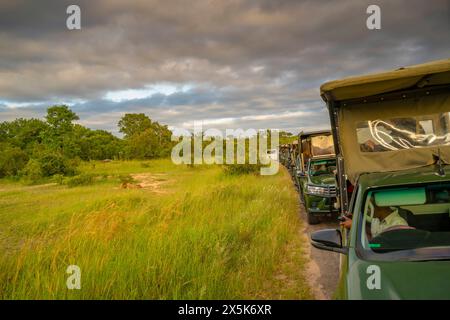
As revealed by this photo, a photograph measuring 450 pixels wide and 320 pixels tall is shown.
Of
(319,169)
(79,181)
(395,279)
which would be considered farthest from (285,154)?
(395,279)

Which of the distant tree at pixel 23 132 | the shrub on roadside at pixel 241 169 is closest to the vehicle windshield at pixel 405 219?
the shrub on roadside at pixel 241 169

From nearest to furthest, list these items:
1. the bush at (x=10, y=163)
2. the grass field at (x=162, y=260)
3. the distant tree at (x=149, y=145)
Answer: the grass field at (x=162, y=260) < the bush at (x=10, y=163) < the distant tree at (x=149, y=145)

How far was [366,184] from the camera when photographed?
3.24 m

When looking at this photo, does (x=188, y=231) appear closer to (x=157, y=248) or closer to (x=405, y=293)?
(x=157, y=248)

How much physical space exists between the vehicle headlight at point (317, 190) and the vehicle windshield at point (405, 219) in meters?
4.77

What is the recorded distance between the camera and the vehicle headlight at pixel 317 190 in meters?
8.20

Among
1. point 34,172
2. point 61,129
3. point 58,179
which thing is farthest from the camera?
point 61,129

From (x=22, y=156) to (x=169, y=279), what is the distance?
2796cm

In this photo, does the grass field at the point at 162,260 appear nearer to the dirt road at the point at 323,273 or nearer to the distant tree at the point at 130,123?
the dirt road at the point at 323,273

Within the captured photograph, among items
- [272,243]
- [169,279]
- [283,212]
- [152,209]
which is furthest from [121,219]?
[283,212]

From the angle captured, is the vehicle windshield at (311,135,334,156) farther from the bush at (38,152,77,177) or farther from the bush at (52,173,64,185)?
the bush at (38,152,77,177)

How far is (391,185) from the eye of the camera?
3049 mm

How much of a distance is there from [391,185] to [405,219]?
417mm

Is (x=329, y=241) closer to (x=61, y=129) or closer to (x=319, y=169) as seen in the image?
(x=319, y=169)
